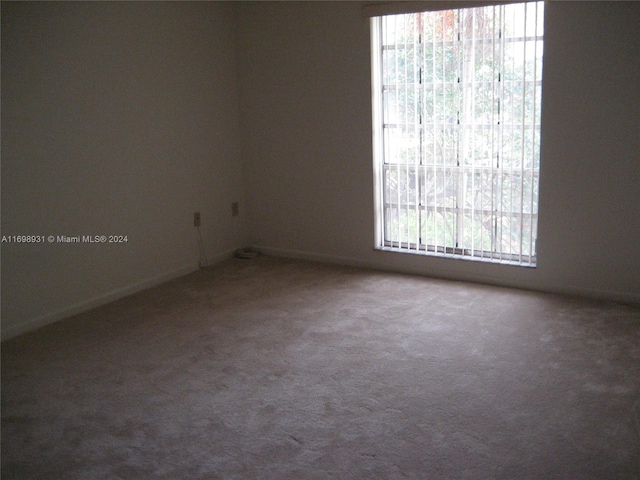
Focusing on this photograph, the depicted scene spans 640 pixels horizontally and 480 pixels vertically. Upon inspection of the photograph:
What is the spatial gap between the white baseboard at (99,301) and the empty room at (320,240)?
0.05ft

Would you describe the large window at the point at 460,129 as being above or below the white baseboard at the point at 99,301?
above

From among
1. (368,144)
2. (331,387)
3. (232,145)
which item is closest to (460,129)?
(368,144)

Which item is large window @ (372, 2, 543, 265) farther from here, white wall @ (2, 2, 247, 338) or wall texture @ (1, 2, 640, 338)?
white wall @ (2, 2, 247, 338)

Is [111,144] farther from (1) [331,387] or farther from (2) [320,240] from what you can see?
(1) [331,387]

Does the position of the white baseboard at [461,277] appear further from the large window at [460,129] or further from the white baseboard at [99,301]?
the white baseboard at [99,301]

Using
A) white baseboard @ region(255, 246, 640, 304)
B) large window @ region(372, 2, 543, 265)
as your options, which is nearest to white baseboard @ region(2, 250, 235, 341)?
white baseboard @ region(255, 246, 640, 304)

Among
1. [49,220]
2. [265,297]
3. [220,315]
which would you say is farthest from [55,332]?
[265,297]

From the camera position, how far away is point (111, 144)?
14.4 ft

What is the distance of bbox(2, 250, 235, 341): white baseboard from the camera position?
13.0 ft

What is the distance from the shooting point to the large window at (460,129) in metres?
4.22

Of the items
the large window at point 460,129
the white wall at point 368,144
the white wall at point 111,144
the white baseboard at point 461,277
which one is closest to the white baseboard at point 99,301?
the white wall at point 111,144

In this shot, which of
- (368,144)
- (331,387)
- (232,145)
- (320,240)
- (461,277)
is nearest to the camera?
(331,387)

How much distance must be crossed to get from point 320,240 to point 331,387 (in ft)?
7.29

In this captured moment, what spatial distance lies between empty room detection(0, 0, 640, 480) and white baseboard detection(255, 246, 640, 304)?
0.02 meters
